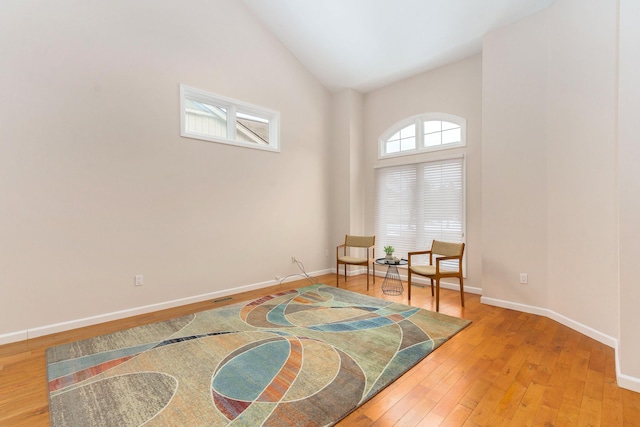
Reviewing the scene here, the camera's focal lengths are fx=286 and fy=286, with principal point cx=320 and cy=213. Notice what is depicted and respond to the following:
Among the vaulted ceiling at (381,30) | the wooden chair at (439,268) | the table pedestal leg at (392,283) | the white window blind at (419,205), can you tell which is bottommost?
the table pedestal leg at (392,283)

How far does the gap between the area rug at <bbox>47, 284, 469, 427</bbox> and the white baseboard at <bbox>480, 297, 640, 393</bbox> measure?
0.94 m

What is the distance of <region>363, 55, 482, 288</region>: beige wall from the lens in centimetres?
434

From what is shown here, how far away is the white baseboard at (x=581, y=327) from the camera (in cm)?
201

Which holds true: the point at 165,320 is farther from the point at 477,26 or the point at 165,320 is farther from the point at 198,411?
the point at 477,26

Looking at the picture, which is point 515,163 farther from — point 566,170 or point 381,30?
point 381,30

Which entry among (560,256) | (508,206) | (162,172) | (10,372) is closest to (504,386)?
(560,256)

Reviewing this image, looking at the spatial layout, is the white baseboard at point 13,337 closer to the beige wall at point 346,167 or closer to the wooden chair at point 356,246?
the wooden chair at point 356,246

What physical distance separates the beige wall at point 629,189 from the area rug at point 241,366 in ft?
4.20

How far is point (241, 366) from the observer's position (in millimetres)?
2283

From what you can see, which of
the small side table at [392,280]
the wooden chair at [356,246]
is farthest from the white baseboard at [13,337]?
the small side table at [392,280]

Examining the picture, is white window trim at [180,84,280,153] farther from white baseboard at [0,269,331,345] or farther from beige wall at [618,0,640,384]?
beige wall at [618,0,640,384]

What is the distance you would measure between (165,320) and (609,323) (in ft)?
14.9

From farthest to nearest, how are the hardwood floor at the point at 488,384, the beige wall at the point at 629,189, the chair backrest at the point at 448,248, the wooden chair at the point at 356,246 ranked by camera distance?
the wooden chair at the point at 356,246 < the chair backrest at the point at 448,248 < the beige wall at the point at 629,189 < the hardwood floor at the point at 488,384

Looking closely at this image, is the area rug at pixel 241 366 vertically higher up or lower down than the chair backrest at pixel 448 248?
lower down
